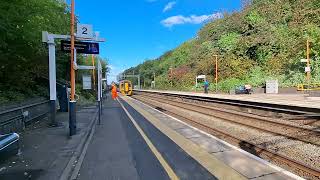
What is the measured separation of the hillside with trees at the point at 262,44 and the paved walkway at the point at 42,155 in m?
39.3

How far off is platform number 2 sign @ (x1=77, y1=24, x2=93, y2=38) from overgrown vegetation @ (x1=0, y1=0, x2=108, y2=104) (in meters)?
2.07

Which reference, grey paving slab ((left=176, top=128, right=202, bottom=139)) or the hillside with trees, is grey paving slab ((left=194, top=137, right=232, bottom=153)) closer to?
grey paving slab ((left=176, top=128, right=202, bottom=139))

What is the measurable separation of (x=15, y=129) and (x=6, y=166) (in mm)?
5211

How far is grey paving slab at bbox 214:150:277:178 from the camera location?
767 cm

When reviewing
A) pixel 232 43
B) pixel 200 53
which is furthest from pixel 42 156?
pixel 200 53

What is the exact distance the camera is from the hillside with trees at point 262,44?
169 feet

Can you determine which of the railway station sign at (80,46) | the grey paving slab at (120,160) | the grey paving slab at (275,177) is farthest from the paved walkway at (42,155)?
the grey paving slab at (275,177)

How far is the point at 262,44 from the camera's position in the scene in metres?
60.5

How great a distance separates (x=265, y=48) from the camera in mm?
59375

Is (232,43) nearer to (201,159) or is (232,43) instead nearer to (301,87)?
(301,87)

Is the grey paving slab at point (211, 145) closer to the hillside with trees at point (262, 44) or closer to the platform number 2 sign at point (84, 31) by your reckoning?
the platform number 2 sign at point (84, 31)

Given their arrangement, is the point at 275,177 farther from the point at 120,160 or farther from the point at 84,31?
the point at 84,31

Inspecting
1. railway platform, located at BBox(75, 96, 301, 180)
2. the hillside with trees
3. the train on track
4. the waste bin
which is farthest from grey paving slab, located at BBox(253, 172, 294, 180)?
the train on track

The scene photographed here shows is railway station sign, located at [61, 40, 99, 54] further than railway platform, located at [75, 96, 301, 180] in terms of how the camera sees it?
Yes
